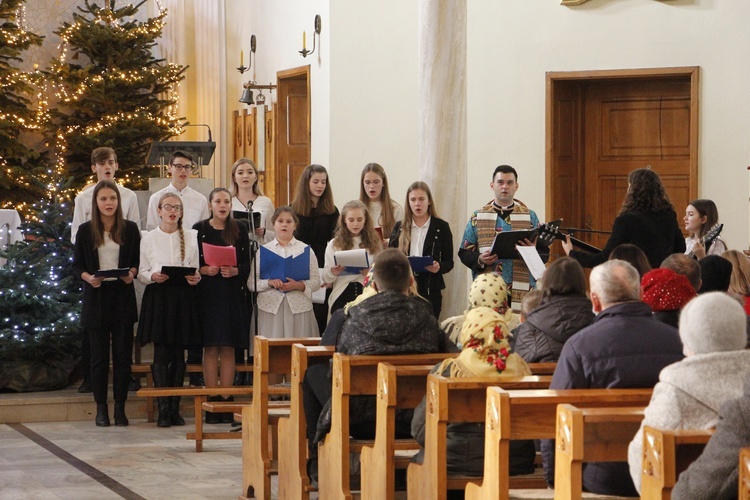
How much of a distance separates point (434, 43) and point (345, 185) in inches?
109

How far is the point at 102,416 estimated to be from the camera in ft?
25.8

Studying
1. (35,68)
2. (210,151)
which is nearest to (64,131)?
(35,68)

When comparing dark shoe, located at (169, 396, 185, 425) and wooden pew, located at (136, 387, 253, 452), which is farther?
dark shoe, located at (169, 396, 185, 425)

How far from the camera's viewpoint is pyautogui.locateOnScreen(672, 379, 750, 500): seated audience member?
258cm

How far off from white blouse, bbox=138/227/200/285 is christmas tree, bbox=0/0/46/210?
4.99 m

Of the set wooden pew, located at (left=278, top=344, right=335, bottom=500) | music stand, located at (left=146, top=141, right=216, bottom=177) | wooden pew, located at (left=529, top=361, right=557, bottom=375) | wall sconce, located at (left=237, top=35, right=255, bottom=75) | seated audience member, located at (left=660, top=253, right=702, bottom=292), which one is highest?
wall sconce, located at (left=237, top=35, right=255, bottom=75)

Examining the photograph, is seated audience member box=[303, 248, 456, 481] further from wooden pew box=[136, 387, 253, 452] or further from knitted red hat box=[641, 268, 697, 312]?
wooden pew box=[136, 387, 253, 452]

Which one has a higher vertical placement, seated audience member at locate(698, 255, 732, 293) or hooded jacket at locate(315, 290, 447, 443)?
seated audience member at locate(698, 255, 732, 293)

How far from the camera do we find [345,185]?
1080 cm

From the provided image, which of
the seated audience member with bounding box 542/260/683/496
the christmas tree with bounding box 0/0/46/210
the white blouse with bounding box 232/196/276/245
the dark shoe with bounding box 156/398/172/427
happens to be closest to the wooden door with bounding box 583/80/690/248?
the white blouse with bounding box 232/196/276/245

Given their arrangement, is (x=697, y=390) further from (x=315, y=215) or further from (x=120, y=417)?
(x=120, y=417)

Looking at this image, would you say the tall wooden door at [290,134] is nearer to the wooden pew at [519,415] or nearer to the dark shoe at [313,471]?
the dark shoe at [313,471]

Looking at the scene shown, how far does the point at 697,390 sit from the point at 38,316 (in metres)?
6.30

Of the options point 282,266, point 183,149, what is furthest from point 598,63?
point 282,266
